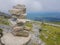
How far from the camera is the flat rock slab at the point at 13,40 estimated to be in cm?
1631

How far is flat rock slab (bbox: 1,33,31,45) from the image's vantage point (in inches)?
642

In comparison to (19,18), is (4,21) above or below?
below

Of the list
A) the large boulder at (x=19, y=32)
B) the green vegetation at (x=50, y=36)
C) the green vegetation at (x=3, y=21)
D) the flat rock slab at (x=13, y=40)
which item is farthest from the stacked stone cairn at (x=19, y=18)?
the green vegetation at (x=50, y=36)

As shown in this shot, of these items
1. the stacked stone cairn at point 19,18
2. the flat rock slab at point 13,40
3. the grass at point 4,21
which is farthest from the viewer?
the grass at point 4,21

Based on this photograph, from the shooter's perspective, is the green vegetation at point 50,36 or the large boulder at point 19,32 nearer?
the large boulder at point 19,32

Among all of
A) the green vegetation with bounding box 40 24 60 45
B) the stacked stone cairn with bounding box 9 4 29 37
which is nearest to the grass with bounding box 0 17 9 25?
the green vegetation with bounding box 40 24 60 45

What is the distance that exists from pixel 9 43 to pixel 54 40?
7736 millimetres

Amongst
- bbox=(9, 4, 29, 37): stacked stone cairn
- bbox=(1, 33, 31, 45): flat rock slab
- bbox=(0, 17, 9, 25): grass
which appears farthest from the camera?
bbox=(0, 17, 9, 25): grass

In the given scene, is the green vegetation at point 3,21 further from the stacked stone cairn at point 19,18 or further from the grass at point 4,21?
the stacked stone cairn at point 19,18

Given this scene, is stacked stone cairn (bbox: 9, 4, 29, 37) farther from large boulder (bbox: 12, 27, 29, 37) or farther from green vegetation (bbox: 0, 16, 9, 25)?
green vegetation (bbox: 0, 16, 9, 25)

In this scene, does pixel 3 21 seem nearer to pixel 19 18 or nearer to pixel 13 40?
pixel 19 18

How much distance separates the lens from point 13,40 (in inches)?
652

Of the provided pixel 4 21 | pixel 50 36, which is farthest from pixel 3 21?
pixel 50 36

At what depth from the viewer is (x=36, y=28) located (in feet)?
79.6
